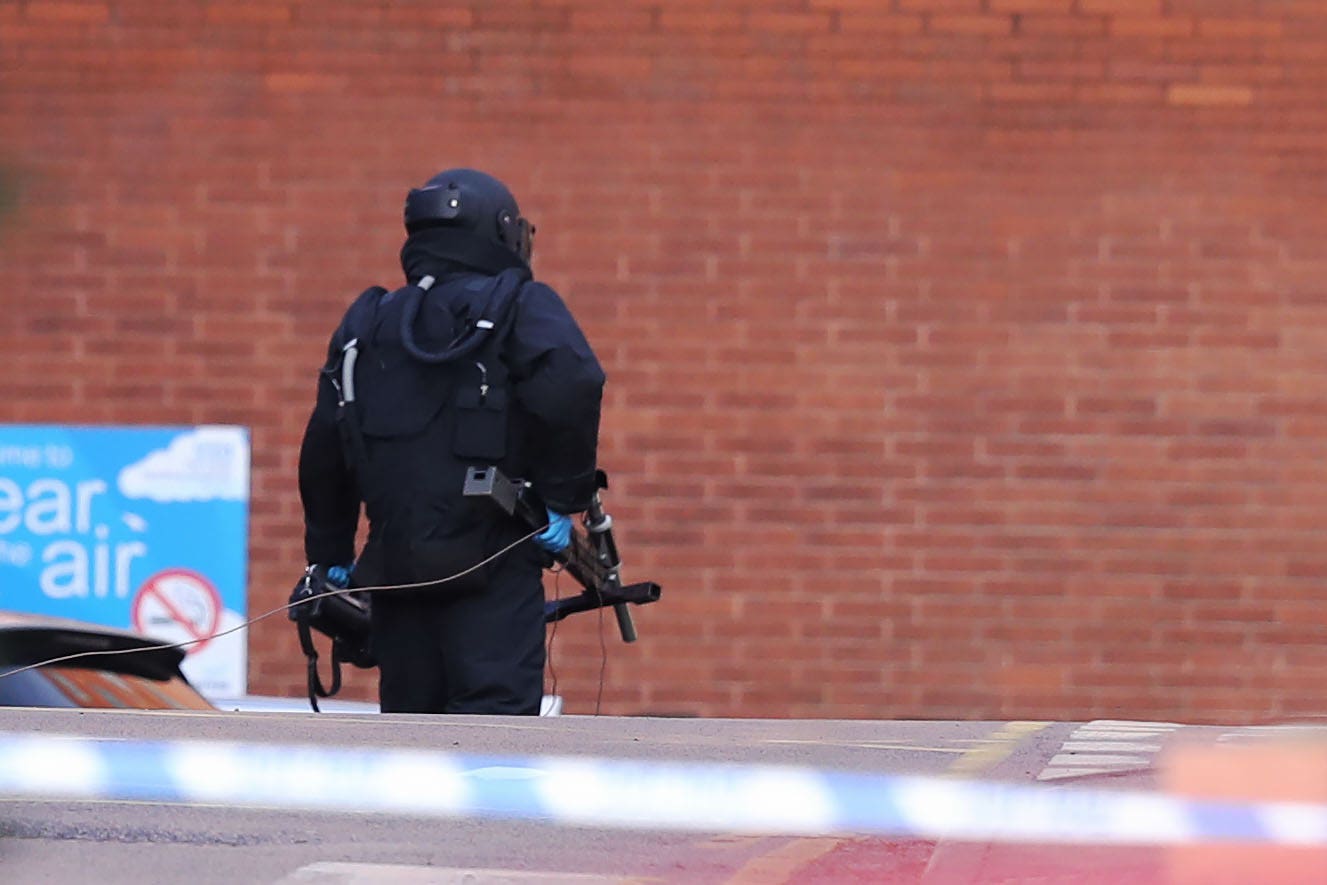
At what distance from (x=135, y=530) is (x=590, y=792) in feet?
17.9

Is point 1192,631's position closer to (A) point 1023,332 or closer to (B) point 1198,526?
(B) point 1198,526

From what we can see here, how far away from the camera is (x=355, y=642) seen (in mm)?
4609

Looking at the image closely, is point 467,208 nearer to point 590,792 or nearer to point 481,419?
point 481,419

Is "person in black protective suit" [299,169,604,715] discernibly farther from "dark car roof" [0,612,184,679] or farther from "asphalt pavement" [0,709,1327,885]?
"asphalt pavement" [0,709,1327,885]

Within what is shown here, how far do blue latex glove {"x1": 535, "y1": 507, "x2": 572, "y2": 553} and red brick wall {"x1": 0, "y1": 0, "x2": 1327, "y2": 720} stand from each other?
8.05ft

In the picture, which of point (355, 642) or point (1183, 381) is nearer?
point (355, 642)

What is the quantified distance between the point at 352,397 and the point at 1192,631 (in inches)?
140

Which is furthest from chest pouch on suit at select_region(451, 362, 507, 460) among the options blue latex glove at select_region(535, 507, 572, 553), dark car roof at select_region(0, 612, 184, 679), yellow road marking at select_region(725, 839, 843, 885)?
yellow road marking at select_region(725, 839, 843, 885)

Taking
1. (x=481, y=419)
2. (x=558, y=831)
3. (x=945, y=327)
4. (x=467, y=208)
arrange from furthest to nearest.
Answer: (x=945, y=327) < (x=467, y=208) < (x=481, y=419) < (x=558, y=831)

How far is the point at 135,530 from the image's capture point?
679cm

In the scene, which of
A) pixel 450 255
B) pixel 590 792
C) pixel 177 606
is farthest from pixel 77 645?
pixel 177 606

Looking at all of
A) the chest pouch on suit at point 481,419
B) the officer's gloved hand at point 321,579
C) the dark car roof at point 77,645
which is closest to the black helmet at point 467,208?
the chest pouch on suit at point 481,419

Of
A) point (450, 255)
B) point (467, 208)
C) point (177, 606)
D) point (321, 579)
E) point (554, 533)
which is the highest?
point (467, 208)

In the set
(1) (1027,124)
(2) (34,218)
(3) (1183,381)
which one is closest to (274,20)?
(1) (1027,124)
